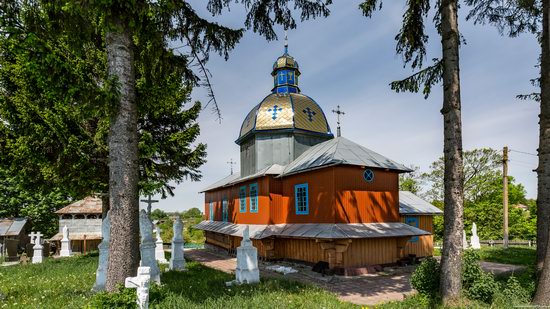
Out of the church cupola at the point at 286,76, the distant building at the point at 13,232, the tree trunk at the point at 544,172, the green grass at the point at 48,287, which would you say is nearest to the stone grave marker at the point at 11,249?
the distant building at the point at 13,232

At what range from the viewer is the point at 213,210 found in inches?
1024

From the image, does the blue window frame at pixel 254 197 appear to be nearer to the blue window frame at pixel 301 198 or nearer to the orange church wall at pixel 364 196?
the blue window frame at pixel 301 198

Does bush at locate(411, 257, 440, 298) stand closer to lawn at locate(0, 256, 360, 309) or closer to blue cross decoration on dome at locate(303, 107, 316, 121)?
lawn at locate(0, 256, 360, 309)

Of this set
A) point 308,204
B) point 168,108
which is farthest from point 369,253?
point 168,108

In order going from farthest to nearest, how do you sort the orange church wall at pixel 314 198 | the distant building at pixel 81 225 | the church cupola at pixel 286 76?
the distant building at pixel 81 225 → the church cupola at pixel 286 76 → the orange church wall at pixel 314 198

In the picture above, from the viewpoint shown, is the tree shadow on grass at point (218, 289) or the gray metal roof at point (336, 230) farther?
the gray metal roof at point (336, 230)

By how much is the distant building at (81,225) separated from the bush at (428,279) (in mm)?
23053

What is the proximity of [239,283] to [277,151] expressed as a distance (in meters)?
9.97

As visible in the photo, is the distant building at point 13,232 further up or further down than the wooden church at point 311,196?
further down

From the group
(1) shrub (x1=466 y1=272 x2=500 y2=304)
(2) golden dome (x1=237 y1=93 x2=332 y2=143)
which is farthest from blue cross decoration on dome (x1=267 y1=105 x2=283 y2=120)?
(1) shrub (x1=466 y1=272 x2=500 y2=304)

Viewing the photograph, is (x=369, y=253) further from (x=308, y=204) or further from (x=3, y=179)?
(x=3, y=179)

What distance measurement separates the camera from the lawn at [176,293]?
671 cm

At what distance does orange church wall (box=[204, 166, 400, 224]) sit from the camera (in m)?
13.7

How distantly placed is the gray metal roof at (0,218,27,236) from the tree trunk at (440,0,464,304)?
26.6 metres
